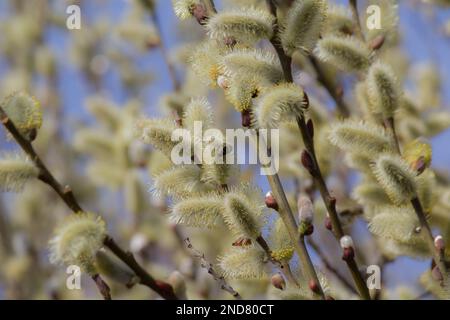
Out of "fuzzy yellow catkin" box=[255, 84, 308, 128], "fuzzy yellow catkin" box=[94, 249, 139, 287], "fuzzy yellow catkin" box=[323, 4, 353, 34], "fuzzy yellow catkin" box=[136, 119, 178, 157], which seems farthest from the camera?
"fuzzy yellow catkin" box=[323, 4, 353, 34]

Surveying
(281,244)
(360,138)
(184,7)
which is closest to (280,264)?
(281,244)

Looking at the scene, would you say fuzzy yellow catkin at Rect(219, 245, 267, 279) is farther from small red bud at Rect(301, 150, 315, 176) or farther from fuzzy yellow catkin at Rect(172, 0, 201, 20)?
fuzzy yellow catkin at Rect(172, 0, 201, 20)

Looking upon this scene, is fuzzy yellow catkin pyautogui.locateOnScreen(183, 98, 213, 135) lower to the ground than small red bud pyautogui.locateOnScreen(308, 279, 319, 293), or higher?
higher

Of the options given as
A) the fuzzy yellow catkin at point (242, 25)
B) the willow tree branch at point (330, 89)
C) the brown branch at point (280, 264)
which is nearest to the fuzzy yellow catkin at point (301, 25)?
the fuzzy yellow catkin at point (242, 25)

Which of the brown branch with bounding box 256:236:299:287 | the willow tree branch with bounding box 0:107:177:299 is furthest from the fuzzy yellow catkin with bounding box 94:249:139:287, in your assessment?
the brown branch with bounding box 256:236:299:287

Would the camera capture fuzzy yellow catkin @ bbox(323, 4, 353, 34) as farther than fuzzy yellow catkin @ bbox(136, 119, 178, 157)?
Yes

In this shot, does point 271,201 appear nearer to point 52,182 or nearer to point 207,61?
point 207,61

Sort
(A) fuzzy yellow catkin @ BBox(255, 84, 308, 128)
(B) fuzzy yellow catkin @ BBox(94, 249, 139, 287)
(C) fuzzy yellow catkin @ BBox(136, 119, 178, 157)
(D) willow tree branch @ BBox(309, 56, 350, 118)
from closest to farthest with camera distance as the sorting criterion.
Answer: (A) fuzzy yellow catkin @ BBox(255, 84, 308, 128), (C) fuzzy yellow catkin @ BBox(136, 119, 178, 157), (B) fuzzy yellow catkin @ BBox(94, 249, 139, 287), (D) willow tree branch @ BBox(309, 56, 350, 118)
